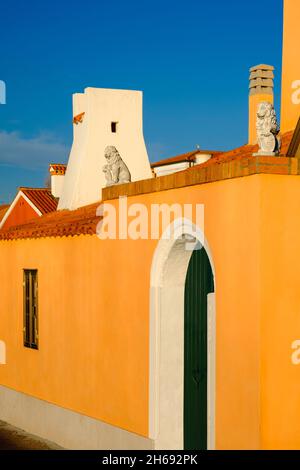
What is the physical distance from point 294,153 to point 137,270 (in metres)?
→ 3.49

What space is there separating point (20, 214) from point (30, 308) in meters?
15.8

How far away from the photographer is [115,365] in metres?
12.3

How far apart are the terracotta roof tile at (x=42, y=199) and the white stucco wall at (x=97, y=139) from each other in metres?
5.96

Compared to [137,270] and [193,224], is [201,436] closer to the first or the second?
[137,270]

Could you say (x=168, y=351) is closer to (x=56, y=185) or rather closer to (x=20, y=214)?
(x=20, y=214)

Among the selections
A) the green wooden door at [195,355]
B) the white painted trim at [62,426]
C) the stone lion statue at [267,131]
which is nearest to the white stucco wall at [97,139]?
the white painted trim at [62,426]

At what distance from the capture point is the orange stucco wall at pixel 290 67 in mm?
13289

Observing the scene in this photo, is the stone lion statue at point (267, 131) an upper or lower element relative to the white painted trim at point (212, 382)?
upper

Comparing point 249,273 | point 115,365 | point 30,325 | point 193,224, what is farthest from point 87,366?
point 249,273

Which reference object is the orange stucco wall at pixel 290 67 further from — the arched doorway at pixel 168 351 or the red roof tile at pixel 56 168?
the red roof tile at pixel 56 168

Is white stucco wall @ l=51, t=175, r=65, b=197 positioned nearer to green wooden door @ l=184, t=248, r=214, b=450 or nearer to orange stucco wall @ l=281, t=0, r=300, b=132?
orange stucco wall @ l=281, t=0, r=300, b=132

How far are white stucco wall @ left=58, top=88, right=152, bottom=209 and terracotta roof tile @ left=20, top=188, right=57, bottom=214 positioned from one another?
5.96 meters

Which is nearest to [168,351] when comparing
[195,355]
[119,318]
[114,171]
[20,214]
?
[195,355]

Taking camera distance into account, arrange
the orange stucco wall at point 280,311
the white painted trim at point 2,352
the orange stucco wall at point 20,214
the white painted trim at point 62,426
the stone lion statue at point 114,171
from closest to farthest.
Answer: the orange stucco wall at point 280,311 → the white painted trim at point 62,426 → the stone lion statue at point 114,171 → the white painted trim at point 2,352 → the orange stucco wall at point 20,214
